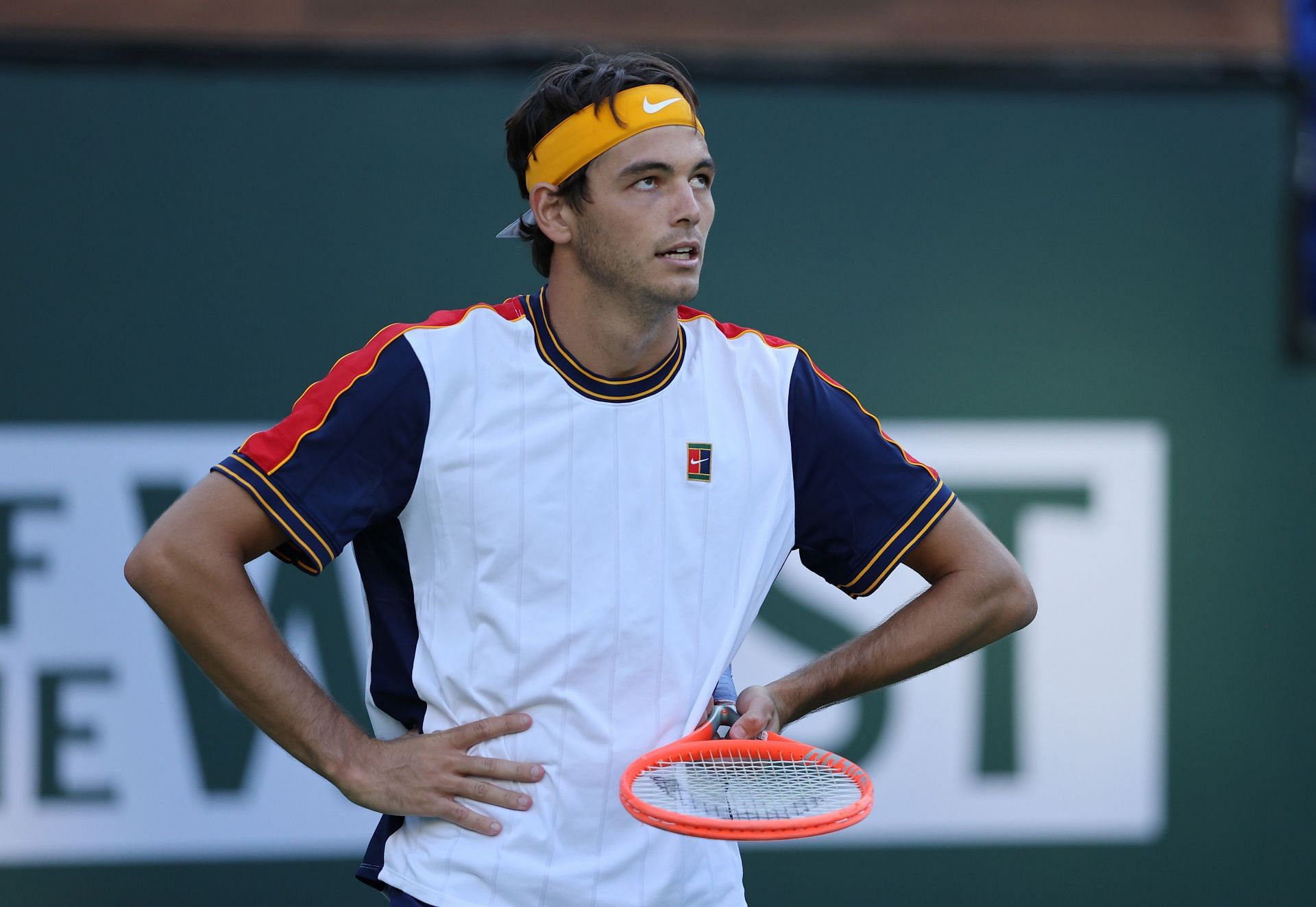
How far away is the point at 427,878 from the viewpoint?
77.4 inches

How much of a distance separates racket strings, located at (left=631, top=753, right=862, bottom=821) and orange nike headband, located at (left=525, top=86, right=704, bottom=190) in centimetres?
93

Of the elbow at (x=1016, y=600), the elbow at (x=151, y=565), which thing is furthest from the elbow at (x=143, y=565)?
the elbow at (x=1016, y=600)

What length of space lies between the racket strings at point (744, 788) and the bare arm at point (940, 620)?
19cm

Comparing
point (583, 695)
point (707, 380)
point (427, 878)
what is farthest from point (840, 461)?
point (427, 878)

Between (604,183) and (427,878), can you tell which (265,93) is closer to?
(604,183)

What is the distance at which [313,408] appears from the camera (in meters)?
1.94

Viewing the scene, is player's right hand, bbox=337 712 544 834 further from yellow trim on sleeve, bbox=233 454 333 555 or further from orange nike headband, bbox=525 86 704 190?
orange nike headband, bbox=525 86 704 190

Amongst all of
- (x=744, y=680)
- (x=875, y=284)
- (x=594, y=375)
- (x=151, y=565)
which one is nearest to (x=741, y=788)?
(x=594, y=375)

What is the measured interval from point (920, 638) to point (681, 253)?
736 mm

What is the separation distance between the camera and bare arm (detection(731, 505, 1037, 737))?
2.20m

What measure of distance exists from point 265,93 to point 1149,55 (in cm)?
254

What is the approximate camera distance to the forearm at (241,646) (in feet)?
6.12

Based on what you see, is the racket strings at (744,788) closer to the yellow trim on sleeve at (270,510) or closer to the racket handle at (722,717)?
the racket handle at (722,717)

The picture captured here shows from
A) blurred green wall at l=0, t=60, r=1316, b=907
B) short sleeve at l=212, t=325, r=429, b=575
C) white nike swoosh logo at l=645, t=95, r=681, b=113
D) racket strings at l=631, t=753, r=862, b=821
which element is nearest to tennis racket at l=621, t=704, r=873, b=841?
racket strings at l=631, t=753, r=862, b=821
